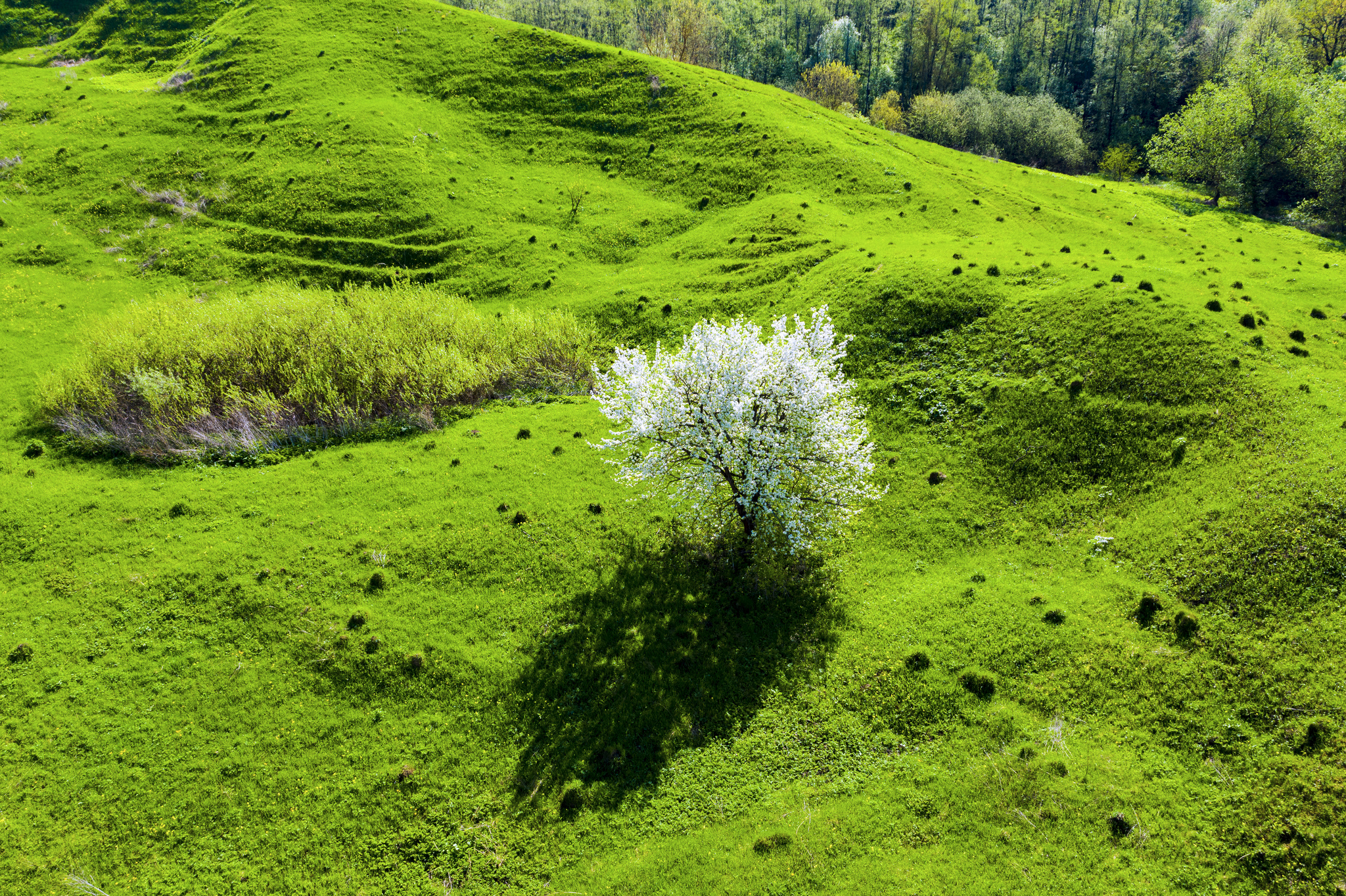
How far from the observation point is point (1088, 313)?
3566 centimetres

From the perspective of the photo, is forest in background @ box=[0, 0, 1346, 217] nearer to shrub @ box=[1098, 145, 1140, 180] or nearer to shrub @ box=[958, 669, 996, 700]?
shrub @ box=[1098, 145, 1140, 180]

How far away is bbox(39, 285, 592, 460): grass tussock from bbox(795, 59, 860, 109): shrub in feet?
320

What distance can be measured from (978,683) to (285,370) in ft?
146

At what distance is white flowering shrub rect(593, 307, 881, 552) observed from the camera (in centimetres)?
2520

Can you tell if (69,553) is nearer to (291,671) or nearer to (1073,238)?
(291,671)

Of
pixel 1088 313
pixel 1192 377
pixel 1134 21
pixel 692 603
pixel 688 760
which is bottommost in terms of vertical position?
pixel 688 760

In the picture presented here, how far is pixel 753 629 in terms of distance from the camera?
84.9ft

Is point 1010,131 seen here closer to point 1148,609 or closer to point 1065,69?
point 1065,69

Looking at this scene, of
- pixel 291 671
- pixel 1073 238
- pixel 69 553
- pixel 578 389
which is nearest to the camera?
pixel 291 671

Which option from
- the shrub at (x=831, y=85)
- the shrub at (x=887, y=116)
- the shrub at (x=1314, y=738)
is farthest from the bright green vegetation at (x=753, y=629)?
the shrub at (x=831, y=85)

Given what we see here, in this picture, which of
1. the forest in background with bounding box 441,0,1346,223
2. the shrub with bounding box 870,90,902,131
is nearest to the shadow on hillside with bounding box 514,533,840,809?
the forest in background with bounding box 441,0,1346,223

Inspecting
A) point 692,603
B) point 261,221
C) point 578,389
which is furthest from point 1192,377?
point 261,221

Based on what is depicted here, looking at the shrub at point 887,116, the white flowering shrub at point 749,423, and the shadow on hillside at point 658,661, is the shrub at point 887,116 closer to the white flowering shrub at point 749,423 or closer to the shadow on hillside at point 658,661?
the white flowering shrub at point 749,423

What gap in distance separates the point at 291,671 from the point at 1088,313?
44.9 m
